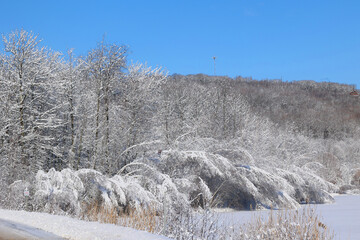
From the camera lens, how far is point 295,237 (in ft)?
26.1

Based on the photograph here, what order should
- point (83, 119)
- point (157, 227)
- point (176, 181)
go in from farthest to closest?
point (83, 119)
point (176, 181)
point (157, 227)

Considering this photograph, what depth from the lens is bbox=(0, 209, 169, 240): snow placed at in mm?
6529

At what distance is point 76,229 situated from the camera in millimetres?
6984

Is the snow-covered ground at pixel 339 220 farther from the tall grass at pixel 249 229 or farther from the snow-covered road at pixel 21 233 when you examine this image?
the snow-covered road at pixel 21 233

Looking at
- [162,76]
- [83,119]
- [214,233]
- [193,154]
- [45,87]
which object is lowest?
[214,233]

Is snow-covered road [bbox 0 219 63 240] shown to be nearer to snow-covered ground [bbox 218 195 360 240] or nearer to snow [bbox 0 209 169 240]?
snow [bbox 0 209 169 240]

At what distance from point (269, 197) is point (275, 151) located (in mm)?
14552

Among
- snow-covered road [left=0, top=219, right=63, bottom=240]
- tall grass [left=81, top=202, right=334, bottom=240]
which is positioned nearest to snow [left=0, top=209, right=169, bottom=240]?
snow-covered road [left=0, top=219, right=63, bottom=240]

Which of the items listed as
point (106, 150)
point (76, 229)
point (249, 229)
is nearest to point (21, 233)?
point (76, 229)

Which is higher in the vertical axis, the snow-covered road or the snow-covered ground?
the snow-covered road

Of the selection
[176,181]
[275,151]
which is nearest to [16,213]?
[176,181]

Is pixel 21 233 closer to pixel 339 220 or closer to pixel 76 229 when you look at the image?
pixel 76 229

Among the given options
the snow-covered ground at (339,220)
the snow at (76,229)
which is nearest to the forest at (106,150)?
the snow-covered ground at (339,220)

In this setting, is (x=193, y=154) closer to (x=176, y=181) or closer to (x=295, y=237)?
(x=176, y=181)
